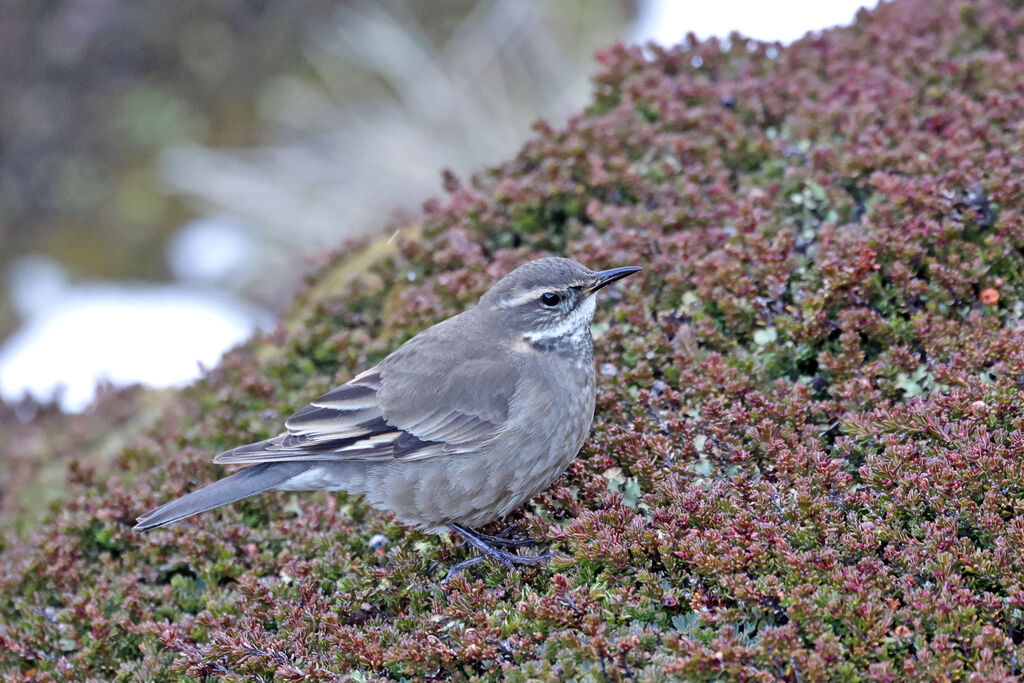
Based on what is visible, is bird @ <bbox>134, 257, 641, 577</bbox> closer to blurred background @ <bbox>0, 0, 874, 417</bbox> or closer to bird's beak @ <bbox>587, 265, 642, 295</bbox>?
bird's beak @ <bbox>587, 265, 642, 295</bbox>

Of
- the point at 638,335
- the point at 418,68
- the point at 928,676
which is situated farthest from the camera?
the point at 418,68

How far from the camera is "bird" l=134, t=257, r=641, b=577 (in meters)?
4.82

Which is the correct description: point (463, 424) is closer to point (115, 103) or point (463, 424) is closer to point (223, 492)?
point (223, 492)

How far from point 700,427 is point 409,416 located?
1.48 metres

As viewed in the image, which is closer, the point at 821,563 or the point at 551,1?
the point at 821,563

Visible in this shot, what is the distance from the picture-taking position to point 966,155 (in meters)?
5.65

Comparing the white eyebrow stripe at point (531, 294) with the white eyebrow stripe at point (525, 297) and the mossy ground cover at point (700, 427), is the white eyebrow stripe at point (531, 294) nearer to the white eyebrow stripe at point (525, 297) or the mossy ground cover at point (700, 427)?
the white eyebrow stripe at point (525, 297)

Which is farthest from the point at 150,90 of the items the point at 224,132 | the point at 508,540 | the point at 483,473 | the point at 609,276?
the point at 508,540

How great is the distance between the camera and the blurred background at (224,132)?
12211 mm

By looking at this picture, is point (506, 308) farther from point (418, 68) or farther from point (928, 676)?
point (418, 68)

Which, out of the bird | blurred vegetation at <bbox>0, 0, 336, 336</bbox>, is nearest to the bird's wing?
the bird

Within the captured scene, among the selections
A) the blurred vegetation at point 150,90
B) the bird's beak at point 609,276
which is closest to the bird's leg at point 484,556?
the bird's beak at point 609,276

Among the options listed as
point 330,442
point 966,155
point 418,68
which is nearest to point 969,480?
point 966,155

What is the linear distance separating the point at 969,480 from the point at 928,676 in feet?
3.02
